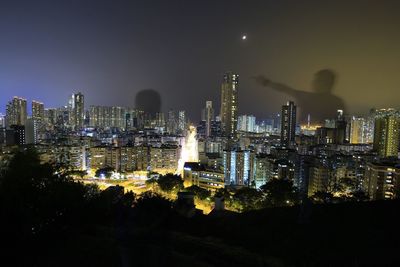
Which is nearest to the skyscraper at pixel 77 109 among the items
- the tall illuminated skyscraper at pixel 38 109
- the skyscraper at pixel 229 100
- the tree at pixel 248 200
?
the tall illuminated skyscraper at pixel 38 109

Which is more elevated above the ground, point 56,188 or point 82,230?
point 56,188

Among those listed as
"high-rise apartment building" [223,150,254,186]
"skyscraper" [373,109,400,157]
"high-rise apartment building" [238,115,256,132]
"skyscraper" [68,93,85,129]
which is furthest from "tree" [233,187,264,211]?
"high-rise apartment building" [238,115,256,132]

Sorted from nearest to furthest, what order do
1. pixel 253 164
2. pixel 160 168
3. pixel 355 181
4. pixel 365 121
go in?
pixel 355 181 < pixel 253 164 < pixel 160 168 < pixel 365 121

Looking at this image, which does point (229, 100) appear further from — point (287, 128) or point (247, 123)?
point (247, 123)

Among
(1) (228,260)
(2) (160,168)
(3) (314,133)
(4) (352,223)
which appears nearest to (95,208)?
(1) (228,260)

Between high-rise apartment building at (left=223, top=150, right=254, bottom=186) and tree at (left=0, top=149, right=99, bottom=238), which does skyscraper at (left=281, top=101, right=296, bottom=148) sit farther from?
tree at (left=0, top=149, right=99, bottom=238)

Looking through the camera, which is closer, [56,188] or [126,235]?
[126,235]

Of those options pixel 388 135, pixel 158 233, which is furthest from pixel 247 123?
pixel 158 233

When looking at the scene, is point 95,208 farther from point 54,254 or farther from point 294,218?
point 294,218
